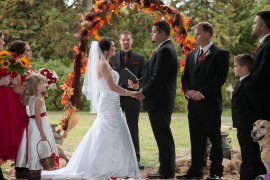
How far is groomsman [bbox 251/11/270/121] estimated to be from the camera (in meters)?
5.59

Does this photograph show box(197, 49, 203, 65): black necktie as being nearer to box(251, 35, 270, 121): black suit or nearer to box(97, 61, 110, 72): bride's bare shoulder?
box(251, 35, 270, 121): black suit

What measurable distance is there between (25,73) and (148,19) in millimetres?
18209

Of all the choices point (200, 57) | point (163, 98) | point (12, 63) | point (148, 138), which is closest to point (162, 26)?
point (200, 57)

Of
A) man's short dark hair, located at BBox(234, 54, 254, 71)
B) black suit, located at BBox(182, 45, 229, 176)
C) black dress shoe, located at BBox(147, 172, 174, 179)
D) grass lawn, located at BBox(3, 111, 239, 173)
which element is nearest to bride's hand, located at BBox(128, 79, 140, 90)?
black suit, located at BBox(182, 45, 229, 176)

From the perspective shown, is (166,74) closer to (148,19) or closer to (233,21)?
(148,19)

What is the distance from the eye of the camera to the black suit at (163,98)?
6926mm

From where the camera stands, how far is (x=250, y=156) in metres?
5.88

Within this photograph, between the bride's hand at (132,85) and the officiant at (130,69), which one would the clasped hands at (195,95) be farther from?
the officiant at (130,69)

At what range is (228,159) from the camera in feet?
25.5

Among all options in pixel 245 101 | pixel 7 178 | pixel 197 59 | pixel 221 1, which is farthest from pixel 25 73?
pixel 221 1

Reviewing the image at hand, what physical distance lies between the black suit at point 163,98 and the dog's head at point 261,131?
1787 millimetres

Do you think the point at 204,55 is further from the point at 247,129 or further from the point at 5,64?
the point at 5,64

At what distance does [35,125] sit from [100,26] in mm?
2527

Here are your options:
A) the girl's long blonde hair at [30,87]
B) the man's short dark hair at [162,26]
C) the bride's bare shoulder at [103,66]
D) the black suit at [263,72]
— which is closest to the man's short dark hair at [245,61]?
the black suit at [263,72]
